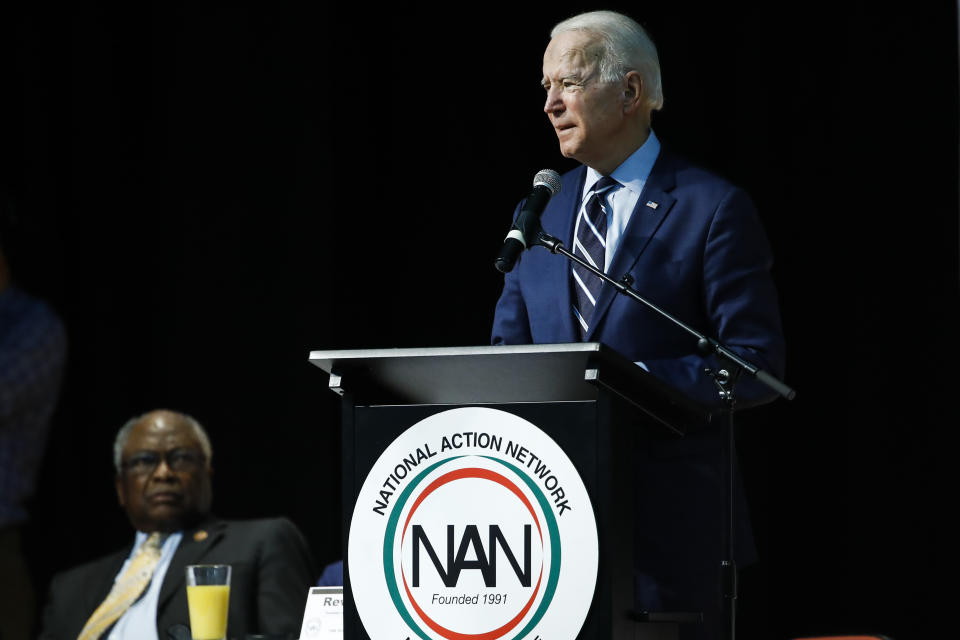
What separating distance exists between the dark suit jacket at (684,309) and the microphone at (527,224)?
0.20 metres

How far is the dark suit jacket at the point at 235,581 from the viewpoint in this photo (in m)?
4.09

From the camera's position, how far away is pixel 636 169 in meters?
2.46

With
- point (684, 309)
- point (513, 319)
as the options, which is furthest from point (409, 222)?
point (684, 309)

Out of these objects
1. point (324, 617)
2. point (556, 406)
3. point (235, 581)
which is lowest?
point (235, 581)

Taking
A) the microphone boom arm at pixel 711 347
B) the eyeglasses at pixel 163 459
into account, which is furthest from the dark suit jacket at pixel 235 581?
the microphone boom arm at pixel 711 347

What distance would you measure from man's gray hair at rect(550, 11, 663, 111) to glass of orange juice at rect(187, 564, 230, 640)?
108cm

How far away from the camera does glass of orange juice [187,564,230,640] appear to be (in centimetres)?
217

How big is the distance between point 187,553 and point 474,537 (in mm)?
2594

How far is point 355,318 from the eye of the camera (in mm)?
4836

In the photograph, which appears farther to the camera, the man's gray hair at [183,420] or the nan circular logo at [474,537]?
the man's gray hair at [183,420]

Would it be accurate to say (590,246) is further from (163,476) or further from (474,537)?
(163,476)

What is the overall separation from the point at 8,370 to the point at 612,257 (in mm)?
2912

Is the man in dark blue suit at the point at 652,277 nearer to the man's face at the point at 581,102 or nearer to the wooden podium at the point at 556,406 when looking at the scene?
the man's face at the point at 581,102

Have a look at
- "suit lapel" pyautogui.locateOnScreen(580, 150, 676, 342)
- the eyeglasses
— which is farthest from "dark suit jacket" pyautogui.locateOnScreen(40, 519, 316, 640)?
"suit lapel" pyautogui.locateOnScreen(580, 150, 676, 342)
